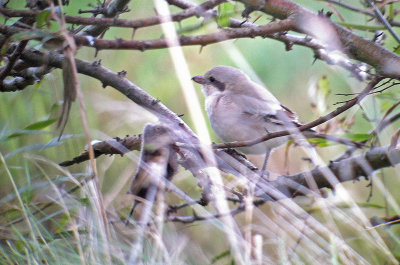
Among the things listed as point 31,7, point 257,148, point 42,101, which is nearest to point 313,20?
point 31,7

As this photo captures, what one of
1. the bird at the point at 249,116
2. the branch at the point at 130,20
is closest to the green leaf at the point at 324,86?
the bird at the point at 249,116

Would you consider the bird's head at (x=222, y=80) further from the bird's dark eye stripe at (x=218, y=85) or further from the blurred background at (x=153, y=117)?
the blurred background at (x=153, y=117)

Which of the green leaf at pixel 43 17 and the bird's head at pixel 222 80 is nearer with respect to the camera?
the green leaf at pixel 43 17

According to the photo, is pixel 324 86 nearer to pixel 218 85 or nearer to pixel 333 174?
pixel 218 85

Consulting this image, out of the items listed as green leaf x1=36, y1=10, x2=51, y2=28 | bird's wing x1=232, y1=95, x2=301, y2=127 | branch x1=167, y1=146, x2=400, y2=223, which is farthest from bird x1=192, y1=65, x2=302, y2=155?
green leaf x1=36, y1=10, x2=51, y2=28

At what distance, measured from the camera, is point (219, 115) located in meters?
3.16

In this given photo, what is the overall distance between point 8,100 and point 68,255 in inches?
54.7

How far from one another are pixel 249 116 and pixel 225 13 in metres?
1.31

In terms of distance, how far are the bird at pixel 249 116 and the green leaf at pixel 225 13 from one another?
43.6 inches

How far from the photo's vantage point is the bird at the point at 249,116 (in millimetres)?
3049

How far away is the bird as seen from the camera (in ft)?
10.0

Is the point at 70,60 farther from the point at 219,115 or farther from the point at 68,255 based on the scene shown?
the point at 219,115

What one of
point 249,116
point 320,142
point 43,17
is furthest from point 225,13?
point 249,116

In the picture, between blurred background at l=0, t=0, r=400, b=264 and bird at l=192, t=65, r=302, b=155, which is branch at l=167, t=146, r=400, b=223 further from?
bird at l=192, t=65, r=302, b=155
